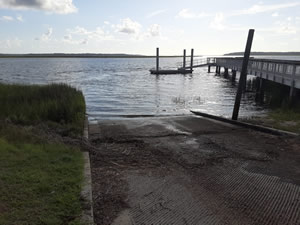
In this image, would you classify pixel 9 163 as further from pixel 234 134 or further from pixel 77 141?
pixel 234 134

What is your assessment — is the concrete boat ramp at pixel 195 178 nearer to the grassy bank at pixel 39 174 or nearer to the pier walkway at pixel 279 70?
the grassy bank at pixel 39 174

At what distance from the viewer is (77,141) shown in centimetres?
720

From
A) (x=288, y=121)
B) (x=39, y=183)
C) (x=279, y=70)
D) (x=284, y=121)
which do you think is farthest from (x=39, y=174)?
(x=279, y=70)

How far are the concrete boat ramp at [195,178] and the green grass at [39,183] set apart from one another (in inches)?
15.6

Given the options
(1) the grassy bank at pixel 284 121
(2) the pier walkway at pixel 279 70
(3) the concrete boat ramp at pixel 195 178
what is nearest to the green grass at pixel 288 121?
(1) the grassy bank at pixel 284 121

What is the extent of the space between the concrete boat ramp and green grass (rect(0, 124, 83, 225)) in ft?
1.30

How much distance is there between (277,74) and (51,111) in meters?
13.6

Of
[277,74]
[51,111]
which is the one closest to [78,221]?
[51,111]

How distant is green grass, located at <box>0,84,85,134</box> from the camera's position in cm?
971

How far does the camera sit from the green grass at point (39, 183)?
3.50 meters

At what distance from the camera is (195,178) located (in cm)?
518

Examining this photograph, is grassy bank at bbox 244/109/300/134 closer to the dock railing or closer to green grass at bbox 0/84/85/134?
the dock railing

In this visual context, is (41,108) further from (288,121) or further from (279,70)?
(279,70)

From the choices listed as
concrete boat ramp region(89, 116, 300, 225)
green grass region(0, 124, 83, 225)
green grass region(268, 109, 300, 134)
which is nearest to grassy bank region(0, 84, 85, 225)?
Answer: green grass region(0, 124, 83, 225)
